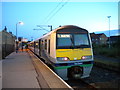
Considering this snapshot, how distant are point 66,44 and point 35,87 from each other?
3.13 metres

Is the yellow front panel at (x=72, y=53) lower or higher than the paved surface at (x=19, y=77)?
higher

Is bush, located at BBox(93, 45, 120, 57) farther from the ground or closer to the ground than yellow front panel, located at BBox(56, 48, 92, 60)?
closer to the ground

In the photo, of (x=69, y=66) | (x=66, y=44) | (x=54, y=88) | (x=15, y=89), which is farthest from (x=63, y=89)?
(x=66, y=44)

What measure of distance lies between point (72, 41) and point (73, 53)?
26.9 inches

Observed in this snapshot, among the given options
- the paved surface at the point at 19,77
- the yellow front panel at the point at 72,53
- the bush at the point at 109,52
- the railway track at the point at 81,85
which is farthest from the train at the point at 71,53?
the bush at the point at 109,52

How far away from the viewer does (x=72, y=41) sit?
7.97 meters

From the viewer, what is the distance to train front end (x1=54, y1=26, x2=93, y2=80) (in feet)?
24.5

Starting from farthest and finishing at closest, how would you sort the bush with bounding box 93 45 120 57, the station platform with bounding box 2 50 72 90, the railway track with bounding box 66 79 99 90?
the bush with bounding box 93 45 120 57, the railway track with bounding box 66 79 99 90, the station platform with bounding box 2 50 72 90

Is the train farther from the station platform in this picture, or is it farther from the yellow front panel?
the station platform

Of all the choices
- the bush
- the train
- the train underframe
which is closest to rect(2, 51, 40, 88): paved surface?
the train underframe

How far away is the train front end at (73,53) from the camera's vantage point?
24.5 feet

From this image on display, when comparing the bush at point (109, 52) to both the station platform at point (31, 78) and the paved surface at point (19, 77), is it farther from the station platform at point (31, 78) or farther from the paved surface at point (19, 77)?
the paved surface at point (19, 77)

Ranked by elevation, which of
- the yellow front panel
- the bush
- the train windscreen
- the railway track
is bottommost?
the railway track

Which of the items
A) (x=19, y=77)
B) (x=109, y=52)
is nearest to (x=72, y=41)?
(x=19, y=77)
